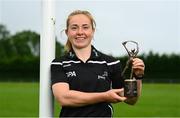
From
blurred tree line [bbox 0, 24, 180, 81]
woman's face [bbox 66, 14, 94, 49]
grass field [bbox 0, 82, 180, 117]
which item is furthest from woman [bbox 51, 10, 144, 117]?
blurred tree line [bbox 0, 24, 180, 81]

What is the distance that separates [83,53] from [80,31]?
142 mm

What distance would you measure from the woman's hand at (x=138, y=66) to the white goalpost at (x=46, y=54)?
55 cm

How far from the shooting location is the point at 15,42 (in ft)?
234

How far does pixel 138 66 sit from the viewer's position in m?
3.07

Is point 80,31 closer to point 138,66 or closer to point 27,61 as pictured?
point 138,66

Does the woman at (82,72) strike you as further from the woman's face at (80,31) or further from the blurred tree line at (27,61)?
the blurred tree line at (27,61)

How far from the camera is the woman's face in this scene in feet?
10.3

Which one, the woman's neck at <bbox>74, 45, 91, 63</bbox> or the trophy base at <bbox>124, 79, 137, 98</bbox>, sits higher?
the woman's neck at <bbox>74, 45, 91, 63</bbox>

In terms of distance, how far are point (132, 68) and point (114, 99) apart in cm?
25

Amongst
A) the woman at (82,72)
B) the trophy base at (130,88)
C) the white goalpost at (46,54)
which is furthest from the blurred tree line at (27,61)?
the trophy base at (130,88)

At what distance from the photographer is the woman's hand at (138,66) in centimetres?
305

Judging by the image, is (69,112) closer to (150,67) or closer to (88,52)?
(88,52)

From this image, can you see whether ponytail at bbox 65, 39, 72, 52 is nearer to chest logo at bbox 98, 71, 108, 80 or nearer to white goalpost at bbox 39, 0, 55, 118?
white goalpost at bbox 39, 0, 55, 118

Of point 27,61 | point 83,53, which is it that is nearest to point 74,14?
point 83,53
